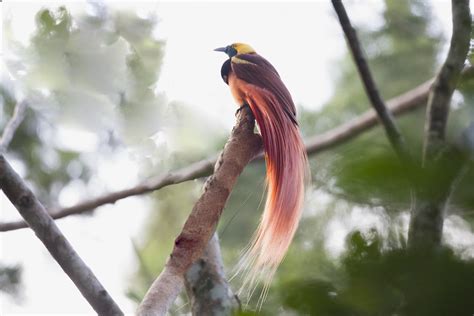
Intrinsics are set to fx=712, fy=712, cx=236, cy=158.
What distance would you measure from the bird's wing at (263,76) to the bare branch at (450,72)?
34 centimetres

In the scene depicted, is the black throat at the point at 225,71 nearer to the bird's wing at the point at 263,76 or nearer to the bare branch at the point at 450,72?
the bird's wing at the point at 263,76

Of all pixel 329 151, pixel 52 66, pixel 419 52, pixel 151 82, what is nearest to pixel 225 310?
pixel 329 151

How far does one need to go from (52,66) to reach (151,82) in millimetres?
305

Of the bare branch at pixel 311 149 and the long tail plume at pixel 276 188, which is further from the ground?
the long tail plume at pixel 276 188

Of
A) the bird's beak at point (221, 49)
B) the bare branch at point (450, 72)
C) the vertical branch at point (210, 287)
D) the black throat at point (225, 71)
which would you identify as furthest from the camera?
the bird's beak at point (221, 49)

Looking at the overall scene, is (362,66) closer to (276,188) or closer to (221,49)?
(276,188)

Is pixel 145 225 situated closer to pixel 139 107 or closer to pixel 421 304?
pixel 139 107

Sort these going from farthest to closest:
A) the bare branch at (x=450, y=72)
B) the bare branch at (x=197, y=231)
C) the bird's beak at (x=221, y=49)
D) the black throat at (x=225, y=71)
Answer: the bird's beak at (x=221, y=49) → the black throat at (x=225, y=71) → the bare branch at (x=450, y=72) → the bare branch at (x=197, y=231)

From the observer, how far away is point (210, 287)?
74.8 inches

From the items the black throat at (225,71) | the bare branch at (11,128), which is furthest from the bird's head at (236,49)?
the bare branch at (11,128)

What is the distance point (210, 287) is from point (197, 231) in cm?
64

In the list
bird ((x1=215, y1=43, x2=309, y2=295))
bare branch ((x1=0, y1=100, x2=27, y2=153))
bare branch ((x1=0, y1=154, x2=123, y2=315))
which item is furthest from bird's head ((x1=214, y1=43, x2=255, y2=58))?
bare branch ((x1=0, y1=154, x2=123, y2=315))

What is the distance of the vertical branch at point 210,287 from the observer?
1.84m

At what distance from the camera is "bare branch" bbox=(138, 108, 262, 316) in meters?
1.23
